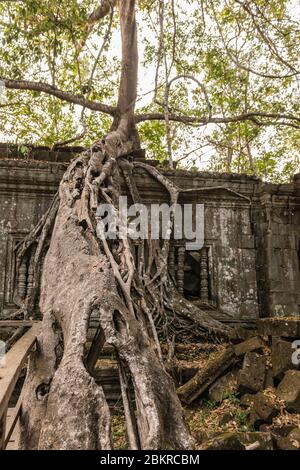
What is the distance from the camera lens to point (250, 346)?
3340mm

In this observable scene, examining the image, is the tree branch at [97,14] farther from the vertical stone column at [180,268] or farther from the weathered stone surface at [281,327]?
the weathered stone surface at [281,327]

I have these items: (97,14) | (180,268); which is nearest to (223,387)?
(180,268)

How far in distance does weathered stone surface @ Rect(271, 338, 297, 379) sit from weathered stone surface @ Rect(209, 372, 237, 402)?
1.17 ft

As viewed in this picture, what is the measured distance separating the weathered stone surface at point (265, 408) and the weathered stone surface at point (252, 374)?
0.20 meters

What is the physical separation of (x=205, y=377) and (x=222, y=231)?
2042mm

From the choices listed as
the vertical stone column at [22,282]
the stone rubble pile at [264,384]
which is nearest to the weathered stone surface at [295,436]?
the stone rubble pile at [264,384]

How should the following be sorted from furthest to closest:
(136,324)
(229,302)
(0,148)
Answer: (0,148) < (229,302) < (136,324)

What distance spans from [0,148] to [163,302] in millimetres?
2919

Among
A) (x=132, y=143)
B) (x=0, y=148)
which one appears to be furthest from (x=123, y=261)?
(x=0, y=148)

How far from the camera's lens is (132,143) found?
5.33 metres

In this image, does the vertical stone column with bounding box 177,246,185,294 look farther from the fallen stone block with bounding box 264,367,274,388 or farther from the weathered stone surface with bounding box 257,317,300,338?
the fallen stone block with bounding box 264,367,274,388

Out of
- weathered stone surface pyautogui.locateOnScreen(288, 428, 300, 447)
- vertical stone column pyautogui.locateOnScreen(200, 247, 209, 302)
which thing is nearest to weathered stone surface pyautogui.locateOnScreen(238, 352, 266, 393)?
weathered stone surface pyautogui.locateOnScreen(288, 428, 300, 447)

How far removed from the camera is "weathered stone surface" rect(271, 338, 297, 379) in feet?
10.0
